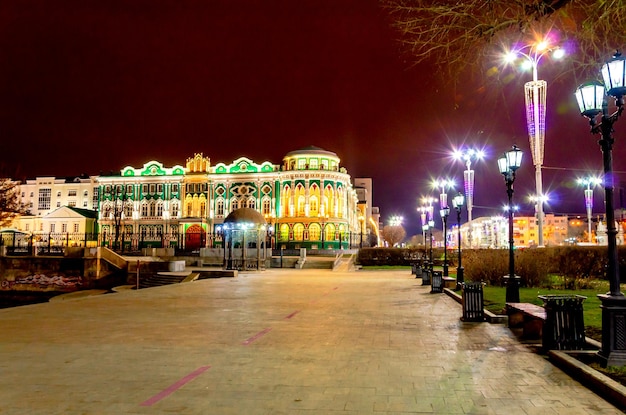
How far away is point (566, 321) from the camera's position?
8281 mm

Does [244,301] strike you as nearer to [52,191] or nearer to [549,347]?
[549,347]

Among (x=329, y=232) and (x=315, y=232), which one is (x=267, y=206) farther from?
(x=329, y=232)

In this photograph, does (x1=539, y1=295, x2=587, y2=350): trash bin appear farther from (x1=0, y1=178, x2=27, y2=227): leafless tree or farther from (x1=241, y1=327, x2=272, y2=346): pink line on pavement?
(x1=0, y1=178, x2=27, y2=227): leafless tree

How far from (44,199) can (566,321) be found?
8362 centimetres

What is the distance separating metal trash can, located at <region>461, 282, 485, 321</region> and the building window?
79087 mm

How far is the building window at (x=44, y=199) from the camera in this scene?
258 ft

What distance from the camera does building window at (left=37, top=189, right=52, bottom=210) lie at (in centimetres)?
7869

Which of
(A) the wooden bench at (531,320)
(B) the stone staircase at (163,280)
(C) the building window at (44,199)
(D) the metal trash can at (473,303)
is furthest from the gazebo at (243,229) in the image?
(C) the building window at (44,199)

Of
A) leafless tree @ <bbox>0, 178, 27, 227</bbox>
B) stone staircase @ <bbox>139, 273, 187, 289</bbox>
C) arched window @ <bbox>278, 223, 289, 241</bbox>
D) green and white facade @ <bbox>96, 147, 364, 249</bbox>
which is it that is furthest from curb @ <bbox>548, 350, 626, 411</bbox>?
arched window @ <bbox>278, 223, 289, 241</bbox>

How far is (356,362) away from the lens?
7914 millimetres

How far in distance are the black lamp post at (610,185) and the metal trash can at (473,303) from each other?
507 centimetres

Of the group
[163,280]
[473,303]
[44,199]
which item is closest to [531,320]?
[473,303]

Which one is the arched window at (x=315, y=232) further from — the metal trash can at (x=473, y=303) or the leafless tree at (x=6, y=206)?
the metal trash can at (x=473, y=303)

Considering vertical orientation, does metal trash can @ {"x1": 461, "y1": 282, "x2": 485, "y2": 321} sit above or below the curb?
above
